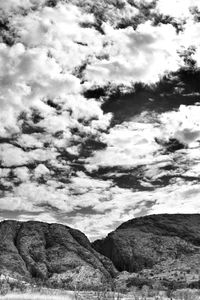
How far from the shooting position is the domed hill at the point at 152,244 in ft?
392

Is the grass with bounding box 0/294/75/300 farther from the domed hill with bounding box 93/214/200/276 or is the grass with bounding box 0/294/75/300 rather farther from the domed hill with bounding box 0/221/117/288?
the domed hill with bounding box 93/214/200/276

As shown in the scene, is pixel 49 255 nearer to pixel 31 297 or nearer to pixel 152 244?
pixel 152 244

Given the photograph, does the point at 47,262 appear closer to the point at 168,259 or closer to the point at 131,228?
the point at 168,259

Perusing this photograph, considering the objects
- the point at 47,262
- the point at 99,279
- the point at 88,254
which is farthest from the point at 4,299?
the point at 88,254

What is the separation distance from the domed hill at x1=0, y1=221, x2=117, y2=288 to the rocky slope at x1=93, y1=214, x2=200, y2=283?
627cm

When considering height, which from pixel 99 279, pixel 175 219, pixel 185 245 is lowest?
pixel 99 279

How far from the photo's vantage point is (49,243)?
129 metres

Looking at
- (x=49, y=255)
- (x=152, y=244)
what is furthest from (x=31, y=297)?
(x=152, y=244)

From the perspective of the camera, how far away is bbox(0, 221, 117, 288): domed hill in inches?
3927

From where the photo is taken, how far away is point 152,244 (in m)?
130

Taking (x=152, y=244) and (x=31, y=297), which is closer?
(x=31, y=297)

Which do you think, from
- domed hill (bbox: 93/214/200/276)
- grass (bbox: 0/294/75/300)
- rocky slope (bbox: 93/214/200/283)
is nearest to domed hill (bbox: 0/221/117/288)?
domed hill (bbox: 93/214/200/276)

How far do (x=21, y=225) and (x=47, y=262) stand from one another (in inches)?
1244

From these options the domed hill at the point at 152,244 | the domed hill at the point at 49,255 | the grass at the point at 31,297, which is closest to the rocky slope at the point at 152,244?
the domed hill at the point at 152,244
